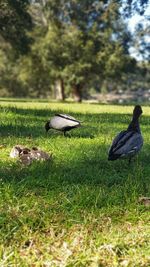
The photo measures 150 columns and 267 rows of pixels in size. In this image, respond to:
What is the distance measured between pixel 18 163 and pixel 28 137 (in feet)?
8.49

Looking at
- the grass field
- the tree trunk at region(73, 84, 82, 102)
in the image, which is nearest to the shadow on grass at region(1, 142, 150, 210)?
the grass field

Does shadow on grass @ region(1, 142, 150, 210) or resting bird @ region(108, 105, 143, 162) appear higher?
resting bird @ region(108, 105, 143, 162)

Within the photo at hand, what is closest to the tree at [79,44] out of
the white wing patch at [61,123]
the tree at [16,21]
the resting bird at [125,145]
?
the tree at [16,21]

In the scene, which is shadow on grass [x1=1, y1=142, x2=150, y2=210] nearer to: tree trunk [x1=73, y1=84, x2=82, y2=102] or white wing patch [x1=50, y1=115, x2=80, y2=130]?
white wing patch [x1=50, y1=115, x2=80, y2=130]

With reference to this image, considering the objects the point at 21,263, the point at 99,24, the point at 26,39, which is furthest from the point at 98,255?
the point at 99,24

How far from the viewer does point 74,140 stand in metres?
9.01

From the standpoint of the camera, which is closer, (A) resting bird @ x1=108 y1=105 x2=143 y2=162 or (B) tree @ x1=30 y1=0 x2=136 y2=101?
(A) resting bird @ x1=108 y1=105 x2=143 y2=162

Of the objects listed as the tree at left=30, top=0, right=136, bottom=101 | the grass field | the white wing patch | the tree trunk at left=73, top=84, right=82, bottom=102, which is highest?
the tree at left=30, top=0, right=136, bottom=101

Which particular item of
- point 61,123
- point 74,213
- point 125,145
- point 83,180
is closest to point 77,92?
point 61,123

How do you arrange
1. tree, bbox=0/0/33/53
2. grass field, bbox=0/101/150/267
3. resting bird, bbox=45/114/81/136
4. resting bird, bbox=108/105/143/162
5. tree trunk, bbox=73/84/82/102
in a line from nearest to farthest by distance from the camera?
grass field, bbox=0/101/150/267 < resting bird, bbox=108/105/143/162 < resting bird, bbox=45/114/81/136 < tree, bbox=0/0/33/53 < tree trunk, bbox=73/84/82/102

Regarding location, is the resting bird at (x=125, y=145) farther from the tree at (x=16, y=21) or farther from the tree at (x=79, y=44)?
the tree at (x=79, y=44)

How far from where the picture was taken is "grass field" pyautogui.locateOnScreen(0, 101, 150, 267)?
12.4 ft

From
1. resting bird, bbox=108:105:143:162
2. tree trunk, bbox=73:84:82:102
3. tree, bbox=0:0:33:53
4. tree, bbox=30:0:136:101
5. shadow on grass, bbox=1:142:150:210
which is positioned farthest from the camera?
tree trunk, bbox=73:84:82:102

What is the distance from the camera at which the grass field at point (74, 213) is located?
12.4 feet
